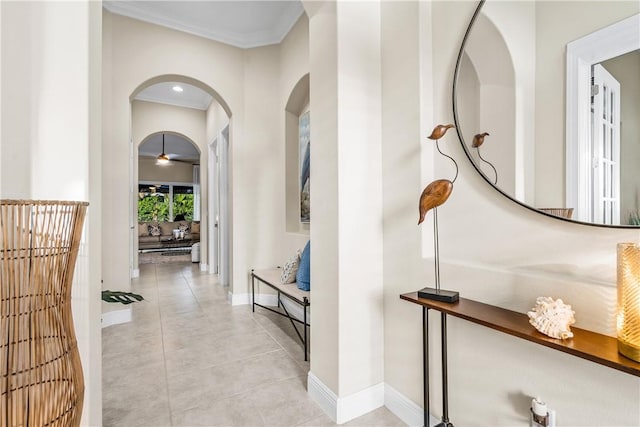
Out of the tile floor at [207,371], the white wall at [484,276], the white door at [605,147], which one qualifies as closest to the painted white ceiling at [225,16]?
the white wall at [484,276]

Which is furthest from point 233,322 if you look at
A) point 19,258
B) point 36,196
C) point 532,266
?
point 532,266

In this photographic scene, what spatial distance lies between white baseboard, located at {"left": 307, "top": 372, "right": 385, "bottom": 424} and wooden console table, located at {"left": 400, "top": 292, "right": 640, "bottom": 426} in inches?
15.3

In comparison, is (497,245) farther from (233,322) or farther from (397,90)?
(233,322)

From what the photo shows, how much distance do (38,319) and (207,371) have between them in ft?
5.05

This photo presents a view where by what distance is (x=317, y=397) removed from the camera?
183cm

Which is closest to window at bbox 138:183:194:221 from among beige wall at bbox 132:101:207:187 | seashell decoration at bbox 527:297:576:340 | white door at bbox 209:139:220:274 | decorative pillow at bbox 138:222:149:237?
decorative pillow at bbox 138:222:149:237

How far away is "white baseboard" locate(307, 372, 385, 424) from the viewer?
1671 millimetres

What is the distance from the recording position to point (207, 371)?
2195 mm

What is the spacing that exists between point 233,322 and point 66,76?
2510mm

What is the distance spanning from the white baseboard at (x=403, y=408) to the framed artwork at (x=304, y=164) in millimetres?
1991

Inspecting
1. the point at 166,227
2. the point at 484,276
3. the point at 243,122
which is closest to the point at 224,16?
the point at 243,122

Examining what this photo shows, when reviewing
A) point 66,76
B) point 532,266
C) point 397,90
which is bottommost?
point 532,266

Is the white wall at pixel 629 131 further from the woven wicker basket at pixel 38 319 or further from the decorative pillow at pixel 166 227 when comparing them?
the decorative pillow at pixel 166 227

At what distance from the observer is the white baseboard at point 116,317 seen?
3.08 meters
